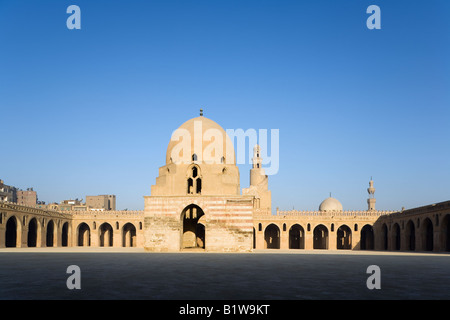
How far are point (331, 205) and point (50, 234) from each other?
43.0 meters

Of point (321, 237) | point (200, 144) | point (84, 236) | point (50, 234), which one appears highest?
point (200, 144)

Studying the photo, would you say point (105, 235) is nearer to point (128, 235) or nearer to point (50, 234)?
point (128, 235)

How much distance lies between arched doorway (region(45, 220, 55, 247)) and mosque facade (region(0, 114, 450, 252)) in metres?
0.12

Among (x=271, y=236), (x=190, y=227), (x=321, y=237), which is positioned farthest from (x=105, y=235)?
(x=321, y=237)

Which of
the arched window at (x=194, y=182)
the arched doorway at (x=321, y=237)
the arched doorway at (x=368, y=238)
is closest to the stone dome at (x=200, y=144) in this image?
the arched window at (x=194, y=182)

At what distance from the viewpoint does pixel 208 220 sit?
3002 cm

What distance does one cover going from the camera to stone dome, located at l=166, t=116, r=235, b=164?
32.2m

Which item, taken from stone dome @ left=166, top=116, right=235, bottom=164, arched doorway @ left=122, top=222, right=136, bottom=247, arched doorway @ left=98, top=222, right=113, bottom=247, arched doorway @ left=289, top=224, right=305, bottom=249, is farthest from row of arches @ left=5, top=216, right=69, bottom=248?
arched doorway @ left=289, top=224, right=305, bottom=249

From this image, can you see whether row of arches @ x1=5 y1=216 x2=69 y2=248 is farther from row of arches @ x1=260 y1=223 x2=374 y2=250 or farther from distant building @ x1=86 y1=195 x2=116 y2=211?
distant building @ x1=86 y1=195 x2=116 y2=211

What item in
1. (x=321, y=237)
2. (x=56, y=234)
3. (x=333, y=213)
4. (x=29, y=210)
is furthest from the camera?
(x=321, y=237)

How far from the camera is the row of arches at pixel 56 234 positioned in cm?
4588

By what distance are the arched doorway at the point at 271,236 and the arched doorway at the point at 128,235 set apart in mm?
19509
